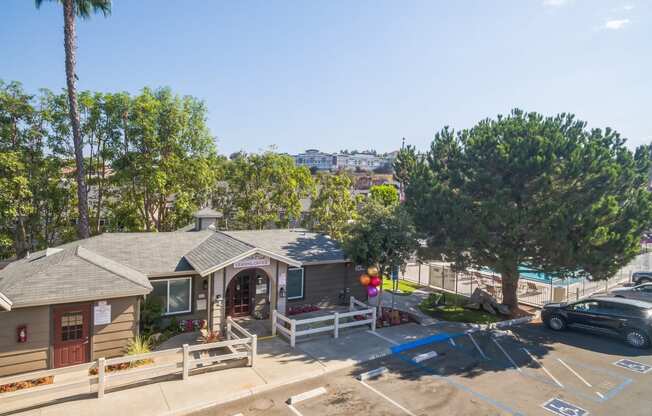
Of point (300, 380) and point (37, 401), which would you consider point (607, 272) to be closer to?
point (300, 380)

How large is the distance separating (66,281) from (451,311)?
17249mm

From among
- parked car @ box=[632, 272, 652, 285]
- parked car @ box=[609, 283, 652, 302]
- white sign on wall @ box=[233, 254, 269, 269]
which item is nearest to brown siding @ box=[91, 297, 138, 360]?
white sign on wall @ box=[233, 254, 269, 269]

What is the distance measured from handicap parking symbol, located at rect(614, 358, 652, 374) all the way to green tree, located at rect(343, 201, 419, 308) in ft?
28.5

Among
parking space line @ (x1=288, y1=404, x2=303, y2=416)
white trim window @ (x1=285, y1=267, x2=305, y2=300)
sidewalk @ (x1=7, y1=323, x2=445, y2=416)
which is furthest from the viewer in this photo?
white trim window @ (x1=285, y1=267, x2=305, y2=300)

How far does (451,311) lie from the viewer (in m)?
20.5

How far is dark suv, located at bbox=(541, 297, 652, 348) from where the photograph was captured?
1580cm

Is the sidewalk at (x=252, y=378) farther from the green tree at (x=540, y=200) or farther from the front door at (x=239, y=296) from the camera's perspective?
the green tree at (x=540, y=200)

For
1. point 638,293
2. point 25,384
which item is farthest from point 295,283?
point 638,293

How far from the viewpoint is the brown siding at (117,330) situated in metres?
13.1

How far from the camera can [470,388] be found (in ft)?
39.6

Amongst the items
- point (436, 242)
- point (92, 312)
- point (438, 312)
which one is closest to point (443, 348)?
point (438, 312)

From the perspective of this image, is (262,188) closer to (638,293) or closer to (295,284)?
(295,284)

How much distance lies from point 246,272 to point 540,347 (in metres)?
13.0

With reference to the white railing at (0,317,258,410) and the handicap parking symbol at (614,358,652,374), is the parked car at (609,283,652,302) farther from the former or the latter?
the white railing at (0,317,258,410)
